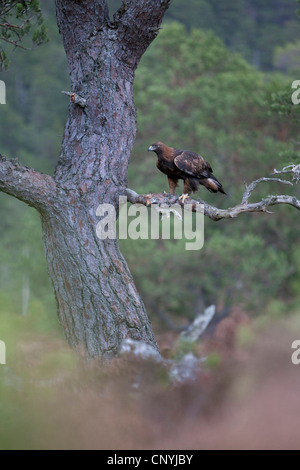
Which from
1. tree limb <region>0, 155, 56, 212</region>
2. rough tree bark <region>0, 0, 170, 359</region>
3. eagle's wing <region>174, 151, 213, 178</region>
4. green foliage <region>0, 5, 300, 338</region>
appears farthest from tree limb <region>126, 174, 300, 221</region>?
green foliage <region>0, 5, 300, 338</region>

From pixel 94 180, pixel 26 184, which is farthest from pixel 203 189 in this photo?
pixel 26 184

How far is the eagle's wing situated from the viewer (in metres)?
6.75

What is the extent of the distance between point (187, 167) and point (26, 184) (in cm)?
187

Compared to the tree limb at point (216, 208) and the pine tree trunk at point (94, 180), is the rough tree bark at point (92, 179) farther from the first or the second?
the tree limb at point (216, 208)

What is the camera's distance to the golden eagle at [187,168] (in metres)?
6.76

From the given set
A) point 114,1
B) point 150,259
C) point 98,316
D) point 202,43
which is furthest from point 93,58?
point 114,1

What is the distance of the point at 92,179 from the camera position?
5.88 metres

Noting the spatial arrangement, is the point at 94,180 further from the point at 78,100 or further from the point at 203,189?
the point at 203,189

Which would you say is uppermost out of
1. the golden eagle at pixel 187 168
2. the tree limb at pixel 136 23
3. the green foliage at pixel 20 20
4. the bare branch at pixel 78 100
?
the green foliage at pixel 20 20

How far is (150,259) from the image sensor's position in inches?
704

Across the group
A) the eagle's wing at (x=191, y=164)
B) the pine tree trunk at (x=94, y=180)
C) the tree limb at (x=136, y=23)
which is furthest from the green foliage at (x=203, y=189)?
the tree limb at (x=136, y=23)

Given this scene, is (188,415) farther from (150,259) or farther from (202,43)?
(202,43)

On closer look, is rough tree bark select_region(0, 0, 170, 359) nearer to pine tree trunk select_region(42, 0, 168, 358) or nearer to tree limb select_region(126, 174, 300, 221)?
pine tree trunk select_region(42, 0, 168, 358)

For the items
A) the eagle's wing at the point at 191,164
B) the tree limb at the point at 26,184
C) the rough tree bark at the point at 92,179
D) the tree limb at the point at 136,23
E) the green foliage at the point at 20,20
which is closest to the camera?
the tree limb at the point at 26,184
